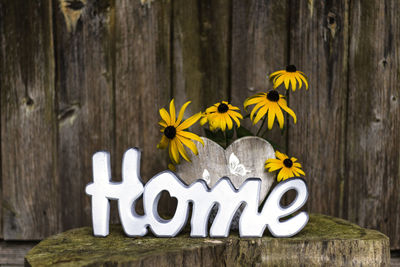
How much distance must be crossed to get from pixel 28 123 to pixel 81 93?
0.69 ft

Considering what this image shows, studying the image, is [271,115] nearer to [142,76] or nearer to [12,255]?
[142,76]

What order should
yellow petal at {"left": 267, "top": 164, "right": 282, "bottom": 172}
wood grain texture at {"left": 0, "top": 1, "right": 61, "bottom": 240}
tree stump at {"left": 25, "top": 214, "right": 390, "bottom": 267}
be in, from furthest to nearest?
wood grain texture at {"left": 0, "top": 1, "right": 61, "bottom": 240} → yellow petal at {"left": 267, "top": 164, "right": 282, "bottom": 172} → tree stump at {"left": 25, "top": 214, "right": 390, "bottom": 267}

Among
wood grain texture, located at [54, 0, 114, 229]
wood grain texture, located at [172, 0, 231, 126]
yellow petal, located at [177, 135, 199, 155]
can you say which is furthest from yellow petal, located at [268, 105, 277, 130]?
wood grain texture, located at [54, 0, 114, 229]

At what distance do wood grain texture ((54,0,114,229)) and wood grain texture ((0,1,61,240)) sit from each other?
0.10ft

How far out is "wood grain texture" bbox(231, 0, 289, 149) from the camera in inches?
58.1

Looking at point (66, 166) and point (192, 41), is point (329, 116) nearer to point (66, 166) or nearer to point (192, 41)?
point (192, 41)

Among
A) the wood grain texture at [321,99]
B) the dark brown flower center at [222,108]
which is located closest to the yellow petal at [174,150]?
the dark brown flower center at [222,108]

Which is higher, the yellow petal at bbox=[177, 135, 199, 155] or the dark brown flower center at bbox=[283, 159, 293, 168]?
the yellow petal at bbox=[177, 135, 199, 155]

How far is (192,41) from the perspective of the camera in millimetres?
1482

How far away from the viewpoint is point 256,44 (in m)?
1.49

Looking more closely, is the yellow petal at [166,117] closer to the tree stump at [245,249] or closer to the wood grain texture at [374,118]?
the tree stump at [245,249]

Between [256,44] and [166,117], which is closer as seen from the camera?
[166,117]

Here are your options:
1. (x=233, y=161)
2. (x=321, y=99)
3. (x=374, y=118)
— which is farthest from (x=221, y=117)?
(x=374, y=118)

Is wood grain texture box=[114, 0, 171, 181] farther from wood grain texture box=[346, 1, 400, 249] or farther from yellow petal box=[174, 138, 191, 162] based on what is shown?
wood grain texture box=[346, 1, 400, 249]
